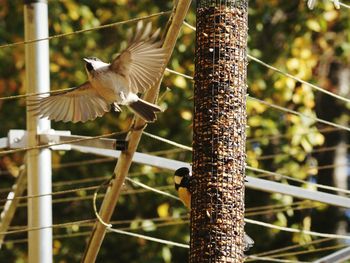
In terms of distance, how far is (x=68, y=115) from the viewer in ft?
20.1

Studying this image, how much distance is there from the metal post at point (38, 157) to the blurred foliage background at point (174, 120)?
2.85 m

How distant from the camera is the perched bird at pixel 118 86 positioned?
5.59 metres

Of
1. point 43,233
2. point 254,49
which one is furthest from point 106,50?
point 43,233

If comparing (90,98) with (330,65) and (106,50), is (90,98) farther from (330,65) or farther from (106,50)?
(330,65)

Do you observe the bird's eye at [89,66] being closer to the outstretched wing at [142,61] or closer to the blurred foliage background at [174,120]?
the outstretched wing at [142,61]

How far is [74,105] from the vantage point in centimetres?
617

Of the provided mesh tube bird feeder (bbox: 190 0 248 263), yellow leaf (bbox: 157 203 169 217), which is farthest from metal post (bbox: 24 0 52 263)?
yellow leaf (bbox: 157 203 169 217)

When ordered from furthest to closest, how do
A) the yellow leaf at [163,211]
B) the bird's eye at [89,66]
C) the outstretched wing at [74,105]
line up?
the yellow leaf at [163,211] < the outstretched wing at [74,105] < the bird's eye at [89,66]

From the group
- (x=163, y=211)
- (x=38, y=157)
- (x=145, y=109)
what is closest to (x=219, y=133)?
(x=145, y=109)

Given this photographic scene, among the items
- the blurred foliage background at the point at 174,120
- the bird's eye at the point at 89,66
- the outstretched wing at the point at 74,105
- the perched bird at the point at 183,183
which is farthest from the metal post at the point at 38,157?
the blurred foliage background at the point at 174,120

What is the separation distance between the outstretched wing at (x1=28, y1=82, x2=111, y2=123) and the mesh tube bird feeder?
42.4 inches

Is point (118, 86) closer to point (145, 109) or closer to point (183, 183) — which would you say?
point (145, 109)

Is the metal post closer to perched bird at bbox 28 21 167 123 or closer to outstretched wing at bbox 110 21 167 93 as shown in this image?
perched bird at bbox 28 21 167 123

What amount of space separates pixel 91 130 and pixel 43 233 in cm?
338
